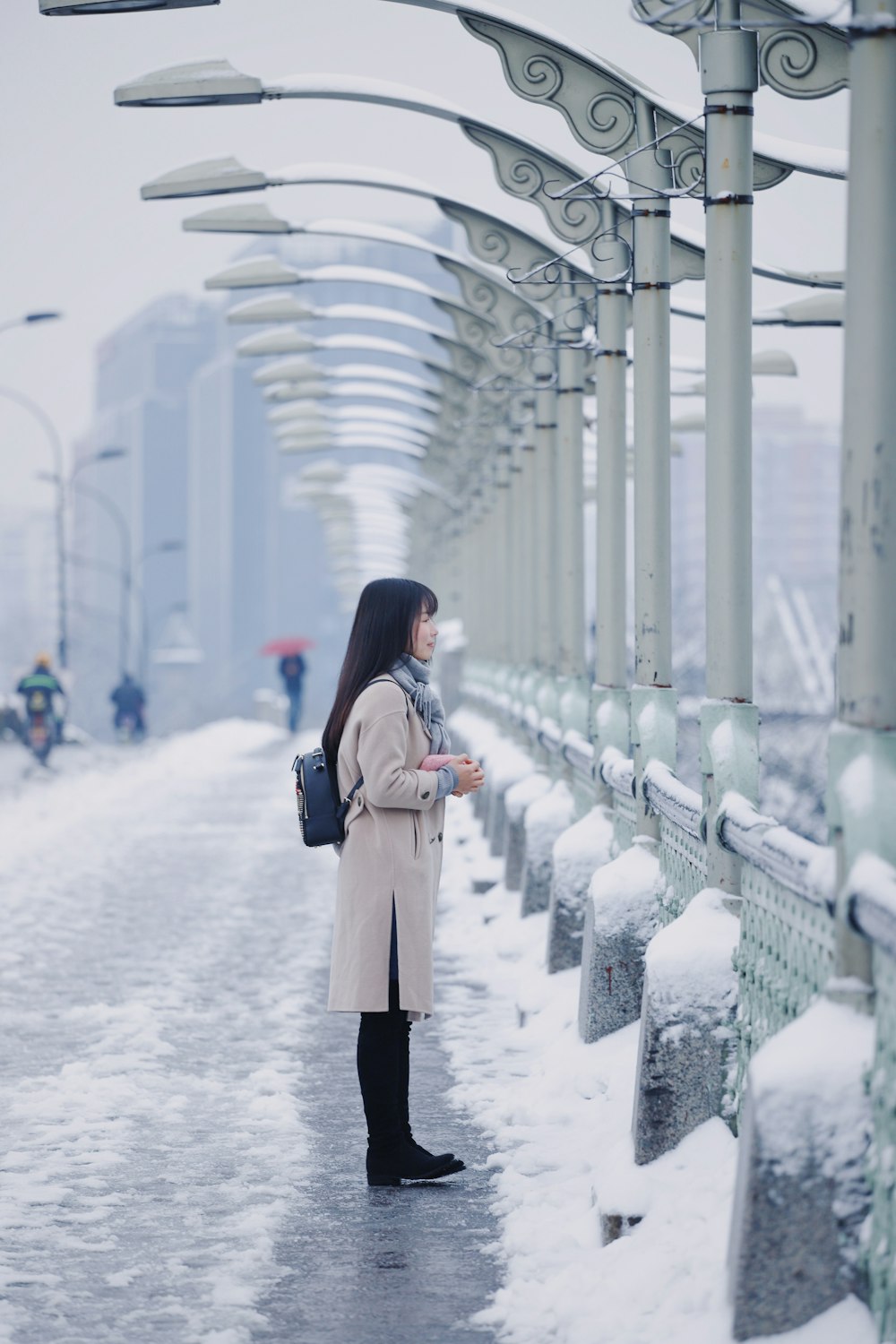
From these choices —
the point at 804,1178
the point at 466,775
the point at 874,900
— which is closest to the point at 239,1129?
the point at 466,775

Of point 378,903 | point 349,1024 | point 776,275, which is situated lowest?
point 349,1024

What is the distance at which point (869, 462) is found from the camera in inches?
166

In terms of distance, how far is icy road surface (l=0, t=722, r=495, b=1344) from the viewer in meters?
4.98

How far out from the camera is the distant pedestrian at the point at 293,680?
38.7 metres

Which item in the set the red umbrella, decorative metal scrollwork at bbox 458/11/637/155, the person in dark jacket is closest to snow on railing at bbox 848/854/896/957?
decorative metal scrollwork at bbox 458/11/637/155

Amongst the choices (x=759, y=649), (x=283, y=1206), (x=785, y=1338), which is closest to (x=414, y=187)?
(x=283, y=1206)

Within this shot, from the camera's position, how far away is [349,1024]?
8961 millimetres

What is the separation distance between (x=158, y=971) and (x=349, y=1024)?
167 cm

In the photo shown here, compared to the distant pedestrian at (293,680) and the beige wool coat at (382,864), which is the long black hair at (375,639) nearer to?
the beige wool coat at (382,864)

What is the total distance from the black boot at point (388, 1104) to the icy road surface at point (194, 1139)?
79 millimetres

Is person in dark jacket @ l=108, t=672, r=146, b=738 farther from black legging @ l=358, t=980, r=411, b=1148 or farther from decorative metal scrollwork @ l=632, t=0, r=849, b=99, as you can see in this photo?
black legging @ l=358, t=980, r=411, b=1148

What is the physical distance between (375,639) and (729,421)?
49.1 inches

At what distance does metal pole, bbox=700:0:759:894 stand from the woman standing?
81cm

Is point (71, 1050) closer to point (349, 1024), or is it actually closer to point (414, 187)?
point (349, 1024)
